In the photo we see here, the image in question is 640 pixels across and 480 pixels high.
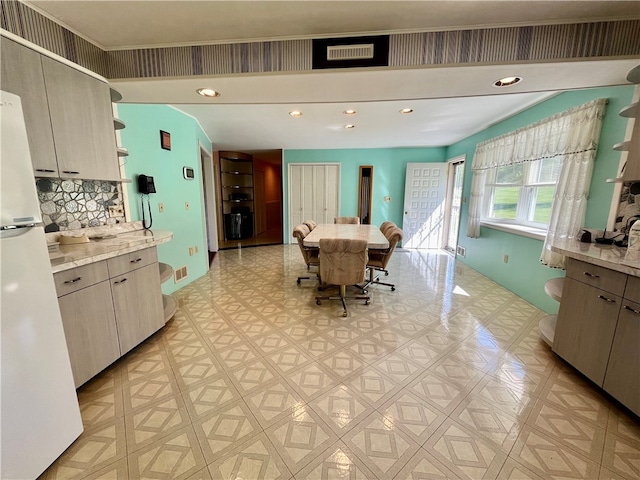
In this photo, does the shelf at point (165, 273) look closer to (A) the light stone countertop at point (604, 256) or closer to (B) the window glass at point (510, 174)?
(A) the light stone countertop at point (604, 256)

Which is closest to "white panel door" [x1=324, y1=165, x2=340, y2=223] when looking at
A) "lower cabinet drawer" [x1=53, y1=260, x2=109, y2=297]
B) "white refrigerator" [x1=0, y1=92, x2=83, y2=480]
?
"lower cabinet drawer" [x1=53, y1=260, x2=109, y2=297]

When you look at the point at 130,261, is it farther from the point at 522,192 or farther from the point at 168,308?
the point at 522,192

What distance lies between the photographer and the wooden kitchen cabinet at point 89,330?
1419mm

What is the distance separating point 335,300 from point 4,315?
2.51 m

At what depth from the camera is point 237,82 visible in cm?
180

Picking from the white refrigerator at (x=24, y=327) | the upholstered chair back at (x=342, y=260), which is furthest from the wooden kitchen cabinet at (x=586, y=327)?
the white refrigerator at (x=24, y=327)

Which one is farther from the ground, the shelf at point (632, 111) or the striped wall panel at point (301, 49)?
the striped wall panel at point (301, 49)

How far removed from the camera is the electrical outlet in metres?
2.25

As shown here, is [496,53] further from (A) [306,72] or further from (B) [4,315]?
(B) [4,315]

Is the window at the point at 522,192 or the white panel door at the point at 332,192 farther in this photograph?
the white panel door at the point at 332,192

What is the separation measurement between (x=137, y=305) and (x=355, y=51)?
94.6 inches

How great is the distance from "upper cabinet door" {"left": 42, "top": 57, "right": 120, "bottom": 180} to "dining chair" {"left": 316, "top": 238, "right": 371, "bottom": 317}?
1.89m

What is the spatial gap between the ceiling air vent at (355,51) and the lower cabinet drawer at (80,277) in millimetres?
1995

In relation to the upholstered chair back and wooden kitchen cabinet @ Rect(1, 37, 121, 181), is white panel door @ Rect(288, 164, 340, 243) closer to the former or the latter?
the upholstered chair back
